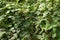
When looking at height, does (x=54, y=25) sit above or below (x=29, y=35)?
above

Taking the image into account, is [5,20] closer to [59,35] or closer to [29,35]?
[29,35]

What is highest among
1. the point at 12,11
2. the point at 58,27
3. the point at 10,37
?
the point at 12,11

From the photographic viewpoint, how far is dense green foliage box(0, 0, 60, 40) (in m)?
2.93

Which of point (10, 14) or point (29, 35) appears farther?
point (10, 14)

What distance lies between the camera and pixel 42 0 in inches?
127

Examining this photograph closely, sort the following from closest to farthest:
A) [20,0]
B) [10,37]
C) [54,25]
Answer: [54,25]
[10,37]
[20,0]

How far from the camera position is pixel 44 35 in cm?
298

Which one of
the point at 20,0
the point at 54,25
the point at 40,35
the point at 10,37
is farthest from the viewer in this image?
the point at 20,0

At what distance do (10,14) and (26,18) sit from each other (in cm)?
40

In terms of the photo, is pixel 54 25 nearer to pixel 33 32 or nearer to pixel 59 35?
pixel 59 35

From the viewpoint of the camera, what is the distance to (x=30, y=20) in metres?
3.21

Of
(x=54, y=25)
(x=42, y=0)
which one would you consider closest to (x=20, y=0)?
(x=42, y=0)

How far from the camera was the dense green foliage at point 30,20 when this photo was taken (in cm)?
293

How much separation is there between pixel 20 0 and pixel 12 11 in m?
0.54
